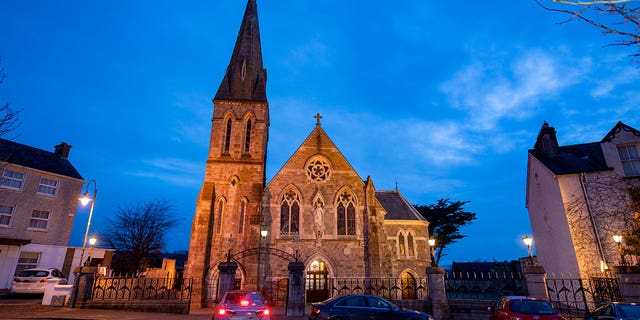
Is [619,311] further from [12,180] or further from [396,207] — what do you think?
[12,180]

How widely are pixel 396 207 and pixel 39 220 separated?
98.4ft

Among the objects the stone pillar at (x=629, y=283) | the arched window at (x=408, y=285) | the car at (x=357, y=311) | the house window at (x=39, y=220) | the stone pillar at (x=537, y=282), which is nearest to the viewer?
the car at (x=357, y=311)

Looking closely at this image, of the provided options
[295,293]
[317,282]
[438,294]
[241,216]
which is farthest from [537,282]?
[241,216]

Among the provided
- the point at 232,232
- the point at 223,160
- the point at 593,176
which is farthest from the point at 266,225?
the point at 593,176

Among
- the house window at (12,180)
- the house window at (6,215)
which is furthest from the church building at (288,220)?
the house window at (12,180)

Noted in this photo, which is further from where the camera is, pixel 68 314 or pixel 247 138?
pixel 247 138

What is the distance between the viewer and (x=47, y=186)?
1016 inches

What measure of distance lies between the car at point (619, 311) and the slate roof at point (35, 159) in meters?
35.4

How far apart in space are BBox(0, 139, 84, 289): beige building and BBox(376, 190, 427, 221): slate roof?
91.0 ft

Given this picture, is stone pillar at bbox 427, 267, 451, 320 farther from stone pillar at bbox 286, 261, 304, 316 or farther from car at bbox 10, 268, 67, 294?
car at bbox 10, 268, 67, 294

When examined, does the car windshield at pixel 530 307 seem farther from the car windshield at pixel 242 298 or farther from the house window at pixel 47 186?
the house window at pixel 47 186

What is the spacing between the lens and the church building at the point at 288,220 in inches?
840

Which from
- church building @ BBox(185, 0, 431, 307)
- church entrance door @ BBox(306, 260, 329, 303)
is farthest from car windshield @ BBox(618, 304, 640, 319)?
church entrance door @ BBox(306, 260, 329, 303)

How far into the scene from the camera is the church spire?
27300 mm
